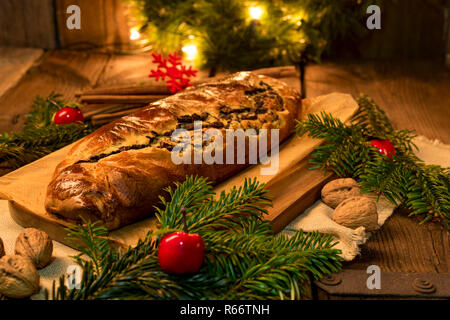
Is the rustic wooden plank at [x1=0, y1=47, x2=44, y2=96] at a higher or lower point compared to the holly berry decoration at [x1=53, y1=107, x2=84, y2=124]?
higher

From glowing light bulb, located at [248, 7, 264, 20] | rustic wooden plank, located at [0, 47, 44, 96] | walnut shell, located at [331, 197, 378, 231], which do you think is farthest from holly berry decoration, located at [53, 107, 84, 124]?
glowing light bulb, located at [248, 7, 264, 20]

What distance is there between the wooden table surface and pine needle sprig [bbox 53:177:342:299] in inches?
14.5

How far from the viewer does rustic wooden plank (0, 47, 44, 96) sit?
2.21 meters

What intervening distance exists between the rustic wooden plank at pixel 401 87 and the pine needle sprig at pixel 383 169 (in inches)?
16.2

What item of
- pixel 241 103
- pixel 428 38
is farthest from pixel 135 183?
pixel 428 38

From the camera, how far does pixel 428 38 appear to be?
268 centimetres

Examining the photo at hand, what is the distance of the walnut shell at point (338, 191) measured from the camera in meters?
1.33

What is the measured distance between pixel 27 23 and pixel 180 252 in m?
2.08

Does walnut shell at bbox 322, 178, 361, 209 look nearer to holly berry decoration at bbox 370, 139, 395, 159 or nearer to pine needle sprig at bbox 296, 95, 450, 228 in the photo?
pine needle sprig at bbox 296, 95, 450, 228

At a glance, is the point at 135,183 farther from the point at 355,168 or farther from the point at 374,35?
the point at 374,35

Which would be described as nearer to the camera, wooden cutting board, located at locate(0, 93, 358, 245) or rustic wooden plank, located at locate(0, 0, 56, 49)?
wooden cutting board, located at locate(0, 93, 358, 245)

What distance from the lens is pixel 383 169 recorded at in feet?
4.48

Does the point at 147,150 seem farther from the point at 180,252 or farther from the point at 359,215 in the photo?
the point at 359,215

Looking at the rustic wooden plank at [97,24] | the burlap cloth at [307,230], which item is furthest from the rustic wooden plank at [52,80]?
the burlap cloth at [307,230]
